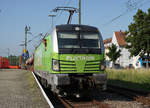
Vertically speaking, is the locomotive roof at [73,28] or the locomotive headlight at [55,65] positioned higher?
the locomotive roof at [73,28]

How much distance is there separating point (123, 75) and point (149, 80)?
4534 millimetres

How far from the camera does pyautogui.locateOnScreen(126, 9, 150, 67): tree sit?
37.8 m

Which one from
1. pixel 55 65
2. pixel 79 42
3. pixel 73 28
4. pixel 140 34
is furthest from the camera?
pixel 140 34

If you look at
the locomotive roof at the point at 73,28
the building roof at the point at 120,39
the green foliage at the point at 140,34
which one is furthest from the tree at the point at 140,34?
the locomotive roof at the point at 73,28

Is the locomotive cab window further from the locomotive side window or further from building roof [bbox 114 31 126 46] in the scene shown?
building roof [bbox 114 31 126 46]

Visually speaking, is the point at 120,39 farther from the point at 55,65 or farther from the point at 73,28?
the point at 55,65

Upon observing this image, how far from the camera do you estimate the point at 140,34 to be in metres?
38.3

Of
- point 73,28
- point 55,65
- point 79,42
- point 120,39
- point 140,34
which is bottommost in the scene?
point 55,65

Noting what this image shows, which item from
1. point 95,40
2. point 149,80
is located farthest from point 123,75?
point 95,40

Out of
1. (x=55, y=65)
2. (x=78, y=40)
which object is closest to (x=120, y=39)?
(x=78, y=40)

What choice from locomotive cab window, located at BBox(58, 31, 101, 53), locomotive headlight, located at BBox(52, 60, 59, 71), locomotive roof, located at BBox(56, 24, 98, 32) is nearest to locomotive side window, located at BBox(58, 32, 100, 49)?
locomotive cab window, located at BBox(58, 31, 101, 53)

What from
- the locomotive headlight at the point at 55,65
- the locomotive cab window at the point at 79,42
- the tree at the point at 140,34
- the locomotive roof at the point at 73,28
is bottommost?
the locomotive headlight at the point at 55,65

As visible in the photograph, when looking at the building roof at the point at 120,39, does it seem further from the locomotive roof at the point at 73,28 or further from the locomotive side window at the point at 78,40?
the locomotive side window at the point at 78,40

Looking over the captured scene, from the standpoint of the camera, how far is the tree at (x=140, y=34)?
1489 inches
